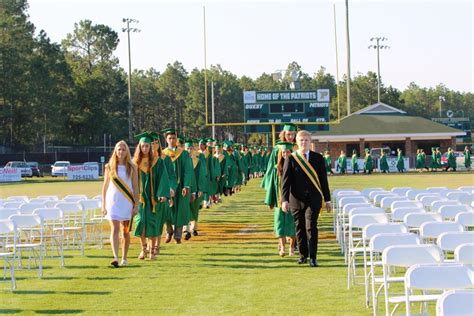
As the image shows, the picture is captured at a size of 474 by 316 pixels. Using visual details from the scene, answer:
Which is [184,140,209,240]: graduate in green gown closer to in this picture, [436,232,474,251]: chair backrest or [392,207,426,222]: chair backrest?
[392,207,426,222]: chair backrest

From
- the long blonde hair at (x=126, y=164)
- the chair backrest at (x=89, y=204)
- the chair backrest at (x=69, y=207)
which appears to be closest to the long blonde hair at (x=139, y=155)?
the long blonde hair at (x=126, y=164)

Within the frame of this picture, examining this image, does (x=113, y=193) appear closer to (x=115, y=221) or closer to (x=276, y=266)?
(x=115, y=221)

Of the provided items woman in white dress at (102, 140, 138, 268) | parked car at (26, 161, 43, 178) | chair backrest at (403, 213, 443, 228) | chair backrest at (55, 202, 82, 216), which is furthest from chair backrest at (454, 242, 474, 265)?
parked car at (26, 161, 43, 178)

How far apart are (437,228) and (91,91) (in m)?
73.0

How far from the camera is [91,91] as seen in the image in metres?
79.1

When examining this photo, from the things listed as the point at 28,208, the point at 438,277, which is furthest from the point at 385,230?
the point at 28,208

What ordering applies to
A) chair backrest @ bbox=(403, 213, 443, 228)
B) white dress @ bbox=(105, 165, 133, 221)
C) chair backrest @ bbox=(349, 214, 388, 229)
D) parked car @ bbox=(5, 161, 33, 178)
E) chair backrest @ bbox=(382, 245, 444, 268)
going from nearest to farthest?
chair backrest @ bbox=(382, 245, 444, 268), chair backrest @ bbox=(403, 213, 443, 228), chair backrest @ bbox=(349, 214, 388, 229), white dress @ bbox=(105, 165, 133, 221), parked car @ bbox=(5, 161, 33, 178)

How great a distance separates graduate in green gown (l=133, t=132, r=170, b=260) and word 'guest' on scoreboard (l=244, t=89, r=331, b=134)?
26.6 m

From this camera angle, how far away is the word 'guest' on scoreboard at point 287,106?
39.5 metres

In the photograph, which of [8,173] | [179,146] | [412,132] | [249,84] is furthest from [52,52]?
[179,146]

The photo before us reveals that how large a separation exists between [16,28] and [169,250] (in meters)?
57.5

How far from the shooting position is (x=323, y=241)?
14.6 m

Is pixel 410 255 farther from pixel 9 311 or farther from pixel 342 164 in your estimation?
pixel 342 164

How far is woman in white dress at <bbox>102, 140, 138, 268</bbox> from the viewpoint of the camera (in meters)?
11.7
